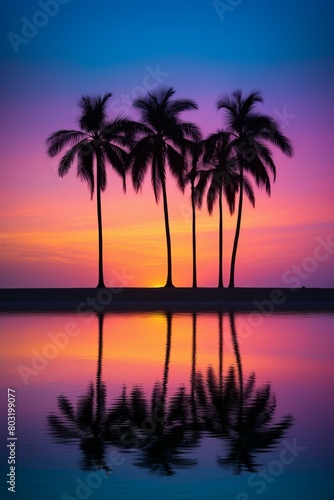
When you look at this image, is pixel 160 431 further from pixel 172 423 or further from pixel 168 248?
pixel 168 248

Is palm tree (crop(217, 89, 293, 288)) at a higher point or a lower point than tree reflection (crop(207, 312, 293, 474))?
higher

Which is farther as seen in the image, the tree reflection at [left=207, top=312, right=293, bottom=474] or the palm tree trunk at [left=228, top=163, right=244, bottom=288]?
the palm tree trunk at [left=228, top=163, right=244, bottom=288]

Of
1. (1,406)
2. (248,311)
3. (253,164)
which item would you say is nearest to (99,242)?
(253,164)

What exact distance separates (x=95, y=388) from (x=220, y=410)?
2.98 m

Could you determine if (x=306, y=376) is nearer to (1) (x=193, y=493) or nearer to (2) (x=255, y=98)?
(1) (x=193, y=493)

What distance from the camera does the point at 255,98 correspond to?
53.9 m

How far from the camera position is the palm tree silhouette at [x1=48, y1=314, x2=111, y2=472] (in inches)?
367

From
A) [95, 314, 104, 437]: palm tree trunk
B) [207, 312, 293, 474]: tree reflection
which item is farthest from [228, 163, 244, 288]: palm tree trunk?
[207, 312, 293, 474]: tree reflection

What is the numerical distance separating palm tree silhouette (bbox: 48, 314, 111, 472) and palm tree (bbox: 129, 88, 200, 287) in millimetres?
37751

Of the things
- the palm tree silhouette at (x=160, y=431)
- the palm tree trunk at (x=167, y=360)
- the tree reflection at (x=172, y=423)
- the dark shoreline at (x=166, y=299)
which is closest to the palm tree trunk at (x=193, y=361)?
the tree reflection at (x=172, y=423)

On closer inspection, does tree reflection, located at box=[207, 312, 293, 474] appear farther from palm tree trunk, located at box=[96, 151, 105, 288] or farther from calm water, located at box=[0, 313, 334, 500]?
palm tree trunk, located at box=[96, 151, 105, 288]

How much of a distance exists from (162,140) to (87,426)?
42480mm

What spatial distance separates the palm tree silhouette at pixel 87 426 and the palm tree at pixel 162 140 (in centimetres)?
3775

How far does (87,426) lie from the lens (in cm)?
1096
